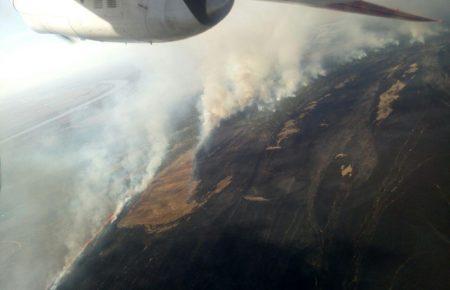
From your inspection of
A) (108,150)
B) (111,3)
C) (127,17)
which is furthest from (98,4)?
(108,150)

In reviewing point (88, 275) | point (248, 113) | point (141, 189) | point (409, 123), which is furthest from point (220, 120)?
point (88, 275)

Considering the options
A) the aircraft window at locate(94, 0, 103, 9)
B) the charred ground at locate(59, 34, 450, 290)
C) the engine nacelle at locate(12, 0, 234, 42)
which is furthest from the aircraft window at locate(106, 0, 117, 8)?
the charred ground at locate(59, 34, 450, 290)

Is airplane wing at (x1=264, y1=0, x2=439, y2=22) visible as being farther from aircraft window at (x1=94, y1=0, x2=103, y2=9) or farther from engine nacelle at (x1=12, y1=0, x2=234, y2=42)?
aircraft window at (x1=94, y1=0, x2=103, y2=9)

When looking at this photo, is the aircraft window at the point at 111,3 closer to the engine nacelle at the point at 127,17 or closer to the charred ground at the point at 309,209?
the engine nacelle at the point at 127,17

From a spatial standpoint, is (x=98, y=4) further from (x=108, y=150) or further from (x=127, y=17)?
(x=108, y=150)

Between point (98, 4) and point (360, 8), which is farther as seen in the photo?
point (98, 4)

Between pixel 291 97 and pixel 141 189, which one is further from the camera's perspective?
pixel 291 97

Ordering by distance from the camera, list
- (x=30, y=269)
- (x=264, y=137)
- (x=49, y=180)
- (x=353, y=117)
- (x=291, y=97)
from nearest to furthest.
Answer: (x=30, y=269) < (x=353, y=117) < (x=264, y=137) < (x=291, y=97) < (x=49, y=180)

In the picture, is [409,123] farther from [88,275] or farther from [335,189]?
[88,275]

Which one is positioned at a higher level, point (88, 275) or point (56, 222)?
point (88, 275)
